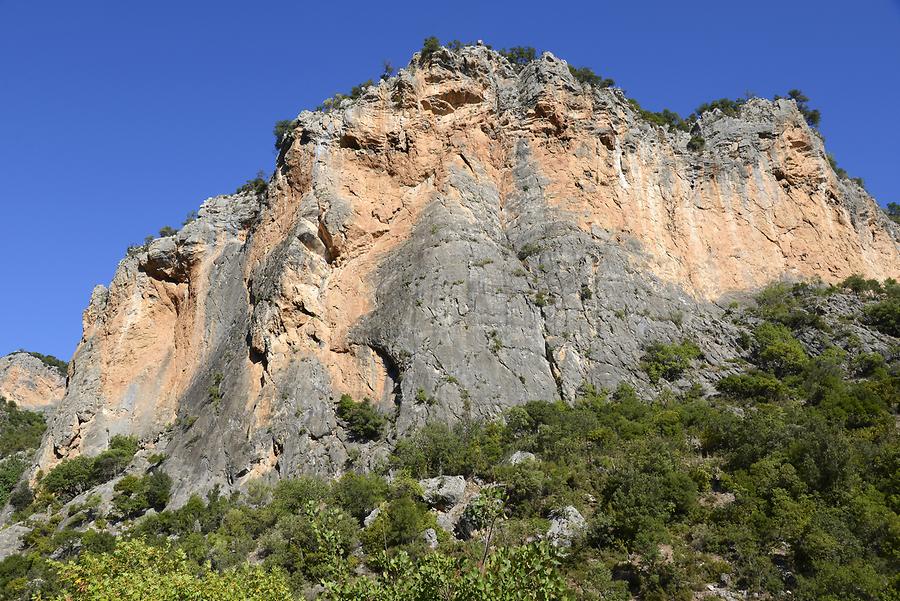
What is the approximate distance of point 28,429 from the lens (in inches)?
2498

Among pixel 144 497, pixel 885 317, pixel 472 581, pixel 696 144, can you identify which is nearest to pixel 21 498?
pixel 144 497

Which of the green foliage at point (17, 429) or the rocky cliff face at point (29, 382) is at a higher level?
the rocky cliff face at point (29, 382)

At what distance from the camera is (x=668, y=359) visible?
33438 millimetres

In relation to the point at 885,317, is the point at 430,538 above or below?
below

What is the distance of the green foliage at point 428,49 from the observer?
44.0 metres

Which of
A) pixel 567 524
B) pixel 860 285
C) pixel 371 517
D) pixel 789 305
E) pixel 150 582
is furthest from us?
pixel 860 285

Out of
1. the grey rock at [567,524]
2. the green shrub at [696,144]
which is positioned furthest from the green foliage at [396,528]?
the green shrub at [696,144]

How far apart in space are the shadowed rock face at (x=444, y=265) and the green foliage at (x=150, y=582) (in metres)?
14.3

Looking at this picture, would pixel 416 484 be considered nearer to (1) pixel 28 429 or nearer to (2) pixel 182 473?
(2) pixel 182 473

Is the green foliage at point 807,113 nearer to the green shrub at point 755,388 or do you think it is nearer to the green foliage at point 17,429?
the green shrub at point 755,388

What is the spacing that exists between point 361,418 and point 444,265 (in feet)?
31.9

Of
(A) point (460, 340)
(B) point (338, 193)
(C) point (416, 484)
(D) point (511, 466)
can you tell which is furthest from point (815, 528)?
(B) point (338, 193)

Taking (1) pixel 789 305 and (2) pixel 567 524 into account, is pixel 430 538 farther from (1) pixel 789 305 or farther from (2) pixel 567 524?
(1) pixel 789 305

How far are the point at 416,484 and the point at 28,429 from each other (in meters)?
55.2
